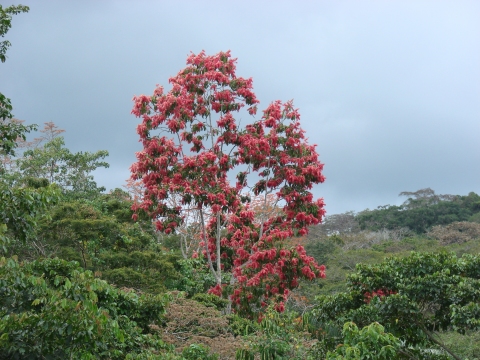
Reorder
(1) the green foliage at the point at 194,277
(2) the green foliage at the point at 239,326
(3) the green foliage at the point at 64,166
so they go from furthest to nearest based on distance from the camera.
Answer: (3) the green foliage at the point at 64,166, (1) the green foliage at the point at 194,277, (2) the green foliage at the point at 239,326

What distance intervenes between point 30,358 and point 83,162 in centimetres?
1668

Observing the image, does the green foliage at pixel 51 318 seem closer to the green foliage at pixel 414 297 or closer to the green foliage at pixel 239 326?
the green foliage at pixel 414 297

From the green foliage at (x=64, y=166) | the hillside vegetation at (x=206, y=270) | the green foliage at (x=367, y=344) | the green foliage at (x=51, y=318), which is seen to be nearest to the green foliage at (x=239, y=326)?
the hillside vegetation at (x=206, y=270)

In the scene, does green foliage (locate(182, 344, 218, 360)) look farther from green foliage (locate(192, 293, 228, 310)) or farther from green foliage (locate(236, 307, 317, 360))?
green foliage (locate(192, 293, 228, 310))

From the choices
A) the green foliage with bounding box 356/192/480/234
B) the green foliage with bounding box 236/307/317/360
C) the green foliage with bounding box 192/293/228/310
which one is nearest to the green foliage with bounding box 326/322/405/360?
the green foliage with bounding box 236/307/317/360

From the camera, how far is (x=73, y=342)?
4891mm

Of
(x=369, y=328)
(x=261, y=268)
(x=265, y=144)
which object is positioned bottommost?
(x=369, y=328)

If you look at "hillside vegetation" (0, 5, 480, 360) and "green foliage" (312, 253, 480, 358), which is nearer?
"hillside vegetation" (0, 5, 480, 360)

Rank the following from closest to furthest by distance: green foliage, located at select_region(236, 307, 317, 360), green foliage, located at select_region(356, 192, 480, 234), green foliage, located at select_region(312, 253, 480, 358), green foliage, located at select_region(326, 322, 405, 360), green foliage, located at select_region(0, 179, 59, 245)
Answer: green foliage, located at select_region(0, 179, 59, 245) < green foliage, located at select_region(326, 322, 405, 360) < green foliage, located at select_region(312, 253, 480, 358) < green foliage, located at select_region(236, 307, 317, 360) < green foliage, located at select_region(356, 192, 480, 234)

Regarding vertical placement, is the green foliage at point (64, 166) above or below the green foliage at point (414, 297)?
above

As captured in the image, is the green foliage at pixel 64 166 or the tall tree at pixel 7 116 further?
the green foliage at pixel 64 166

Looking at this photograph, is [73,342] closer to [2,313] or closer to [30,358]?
[30,358]

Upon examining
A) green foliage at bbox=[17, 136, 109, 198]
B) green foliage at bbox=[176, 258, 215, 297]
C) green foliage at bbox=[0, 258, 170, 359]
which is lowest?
green foliage at bbox=[0, 258, 170, 359]

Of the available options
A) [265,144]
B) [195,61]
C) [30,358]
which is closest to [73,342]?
[30,358]
